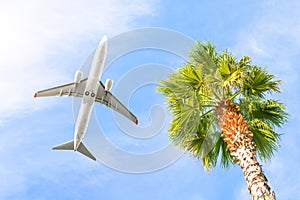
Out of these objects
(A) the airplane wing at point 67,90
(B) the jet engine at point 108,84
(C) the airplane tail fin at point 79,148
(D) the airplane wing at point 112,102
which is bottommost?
(C) the airplane tail fin at point 79,148

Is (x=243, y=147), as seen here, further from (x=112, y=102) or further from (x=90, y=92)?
(x=112, y=102)

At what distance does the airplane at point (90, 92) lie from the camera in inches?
802

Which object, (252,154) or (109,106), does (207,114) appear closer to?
(252,154)

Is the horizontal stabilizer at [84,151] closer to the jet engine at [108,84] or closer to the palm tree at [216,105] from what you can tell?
the jet engine at [108,84]

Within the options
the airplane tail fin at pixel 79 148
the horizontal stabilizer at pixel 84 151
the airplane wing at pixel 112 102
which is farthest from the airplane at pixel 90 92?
the horizontal stabilizer at pixel 84 151

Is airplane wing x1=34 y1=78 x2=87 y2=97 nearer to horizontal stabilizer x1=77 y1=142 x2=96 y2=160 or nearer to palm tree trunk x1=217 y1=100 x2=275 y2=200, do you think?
horizontal stabilizer x1=77 y1=142 x2=96 y2=160

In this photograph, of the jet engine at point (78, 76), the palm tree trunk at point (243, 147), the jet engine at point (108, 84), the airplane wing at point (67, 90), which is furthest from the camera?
the airplane wing at point (67, 90)

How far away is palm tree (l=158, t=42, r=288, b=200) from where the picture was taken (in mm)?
13008

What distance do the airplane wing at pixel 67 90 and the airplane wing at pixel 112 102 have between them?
1070 mm

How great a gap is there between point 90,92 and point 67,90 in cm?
214

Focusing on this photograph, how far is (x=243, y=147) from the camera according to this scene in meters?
11.1

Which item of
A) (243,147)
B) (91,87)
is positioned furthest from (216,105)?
(91,87)

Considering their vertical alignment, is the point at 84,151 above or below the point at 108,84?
below

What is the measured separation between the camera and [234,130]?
11.6 meters
